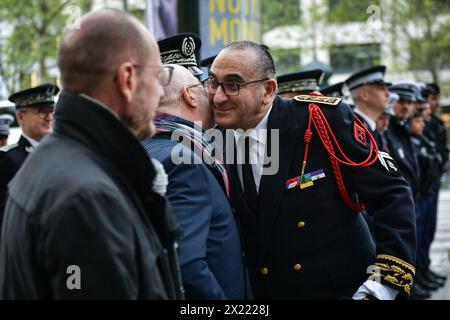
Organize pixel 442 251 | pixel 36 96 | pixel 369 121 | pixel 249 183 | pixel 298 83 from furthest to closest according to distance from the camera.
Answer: pixel 442 251 → pixel 36 96 → pixel 369 121 → pixel 298 83 → pixel 249 183

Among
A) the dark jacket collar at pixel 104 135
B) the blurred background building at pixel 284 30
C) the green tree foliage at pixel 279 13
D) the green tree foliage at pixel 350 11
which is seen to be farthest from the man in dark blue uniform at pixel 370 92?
the green tree foliage at pixel 279 13

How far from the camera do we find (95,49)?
2035 millimetres

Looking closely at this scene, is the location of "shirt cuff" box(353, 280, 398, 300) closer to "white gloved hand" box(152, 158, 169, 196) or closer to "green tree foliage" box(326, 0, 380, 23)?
"white gloved hand" box(152, 158, 169, 196)

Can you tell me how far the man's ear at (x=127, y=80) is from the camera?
2.06m

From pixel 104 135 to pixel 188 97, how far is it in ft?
3.97

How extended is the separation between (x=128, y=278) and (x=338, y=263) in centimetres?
167

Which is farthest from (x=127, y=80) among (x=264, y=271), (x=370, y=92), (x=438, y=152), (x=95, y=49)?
(x=438, y=152)

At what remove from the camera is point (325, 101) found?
355 centimetres

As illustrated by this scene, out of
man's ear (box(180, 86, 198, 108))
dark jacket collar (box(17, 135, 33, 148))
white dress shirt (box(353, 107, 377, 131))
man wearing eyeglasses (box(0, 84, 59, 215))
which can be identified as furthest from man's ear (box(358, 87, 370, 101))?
→ man's ear (box(180, 86, 198, 108))

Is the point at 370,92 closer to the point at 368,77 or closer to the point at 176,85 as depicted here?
the point at 368,77

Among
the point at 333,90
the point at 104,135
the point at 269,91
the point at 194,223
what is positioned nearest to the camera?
the point at 104,135

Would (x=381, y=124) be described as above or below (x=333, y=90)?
below

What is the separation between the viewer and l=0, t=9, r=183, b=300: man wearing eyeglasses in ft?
6.01
